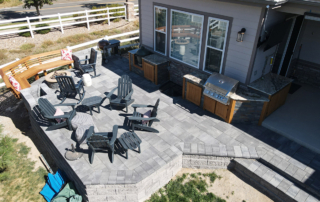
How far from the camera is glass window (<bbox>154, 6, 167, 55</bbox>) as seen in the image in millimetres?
9398

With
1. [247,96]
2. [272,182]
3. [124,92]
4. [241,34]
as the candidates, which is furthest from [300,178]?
[124,92]

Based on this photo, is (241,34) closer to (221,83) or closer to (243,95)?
(221,83)

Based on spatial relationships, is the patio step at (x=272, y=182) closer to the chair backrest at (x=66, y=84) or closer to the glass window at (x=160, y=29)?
the glass window at (x=160, y=29)

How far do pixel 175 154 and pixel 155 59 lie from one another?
4.78 metres

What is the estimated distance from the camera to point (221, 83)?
24.2 feet

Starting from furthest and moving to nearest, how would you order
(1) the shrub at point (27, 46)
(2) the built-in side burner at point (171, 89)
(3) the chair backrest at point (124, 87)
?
(1) the shrub at point (27, 46) → (2) the built-in side burner at point (171, 89) → (3) the chair backrest at point (124, 87)

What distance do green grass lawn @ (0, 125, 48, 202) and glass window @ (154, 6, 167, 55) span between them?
6.49 m

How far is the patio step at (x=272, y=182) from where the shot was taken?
5.59 meters

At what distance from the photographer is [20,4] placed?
28.2 metres

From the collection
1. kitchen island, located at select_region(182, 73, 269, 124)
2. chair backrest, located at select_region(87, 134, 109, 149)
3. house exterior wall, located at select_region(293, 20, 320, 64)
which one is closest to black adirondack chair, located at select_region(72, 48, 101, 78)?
kitchen island, located at select_region(182, 73, 269, 124)

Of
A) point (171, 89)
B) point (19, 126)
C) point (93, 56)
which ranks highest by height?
point (93, 56)

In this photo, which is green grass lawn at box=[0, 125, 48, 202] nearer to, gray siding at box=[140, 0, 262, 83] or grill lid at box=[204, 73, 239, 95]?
grill lid at box=[204, 73, 239, 95]

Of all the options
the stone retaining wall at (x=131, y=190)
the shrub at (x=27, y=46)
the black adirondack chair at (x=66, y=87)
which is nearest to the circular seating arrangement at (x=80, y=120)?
the black adirondack chair at (x=66, y=87)

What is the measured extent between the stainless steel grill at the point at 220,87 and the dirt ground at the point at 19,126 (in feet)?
17.9
